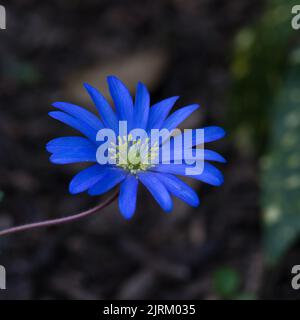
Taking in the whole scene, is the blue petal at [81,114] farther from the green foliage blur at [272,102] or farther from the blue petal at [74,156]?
the green foliage blur at [272,102]

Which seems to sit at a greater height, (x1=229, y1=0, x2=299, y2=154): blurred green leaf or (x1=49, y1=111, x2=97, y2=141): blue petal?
(x1=229, y1=0, x2=299, y2=154): blurred green leaf

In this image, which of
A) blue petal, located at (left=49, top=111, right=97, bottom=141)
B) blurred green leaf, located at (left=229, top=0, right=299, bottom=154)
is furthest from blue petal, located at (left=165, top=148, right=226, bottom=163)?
blurred green leaf, located at (left=229, top=0, right=299, bottom=154)

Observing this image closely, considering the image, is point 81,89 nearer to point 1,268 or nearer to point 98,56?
point 98,56

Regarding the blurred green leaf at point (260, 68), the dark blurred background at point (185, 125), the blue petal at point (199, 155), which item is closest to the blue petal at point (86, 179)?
the blue petal at point (199, 155)

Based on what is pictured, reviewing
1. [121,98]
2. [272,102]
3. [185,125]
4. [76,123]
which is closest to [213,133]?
[121,98]

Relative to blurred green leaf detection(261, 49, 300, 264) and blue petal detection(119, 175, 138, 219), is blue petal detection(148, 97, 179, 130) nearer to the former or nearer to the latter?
blue petal detection(119, 175, 138, 219)
